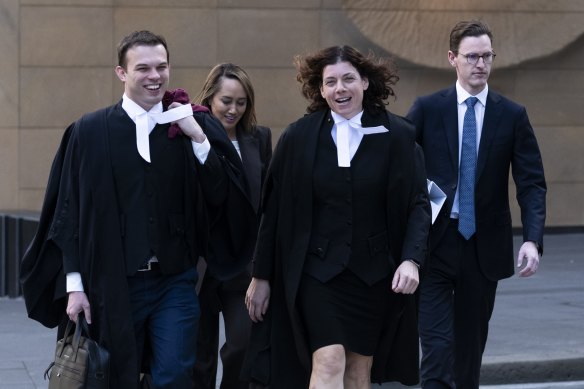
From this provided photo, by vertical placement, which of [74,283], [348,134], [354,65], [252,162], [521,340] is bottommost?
[521,340]

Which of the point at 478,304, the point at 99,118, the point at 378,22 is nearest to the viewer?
the point at 99,118

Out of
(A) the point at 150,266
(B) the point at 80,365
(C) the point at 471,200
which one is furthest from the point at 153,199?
(C) the point at 471,200

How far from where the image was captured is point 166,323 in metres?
5.32

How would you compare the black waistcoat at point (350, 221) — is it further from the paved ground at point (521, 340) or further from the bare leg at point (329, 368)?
the paved ground at point (521, 340)

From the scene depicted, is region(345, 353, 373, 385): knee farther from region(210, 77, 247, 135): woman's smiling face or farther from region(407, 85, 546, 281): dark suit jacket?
region(210, 77, 247, 135): woman's smiling face

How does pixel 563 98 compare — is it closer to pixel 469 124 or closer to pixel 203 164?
pixel 469 124

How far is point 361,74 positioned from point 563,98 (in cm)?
1025

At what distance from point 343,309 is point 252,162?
52.9 inches

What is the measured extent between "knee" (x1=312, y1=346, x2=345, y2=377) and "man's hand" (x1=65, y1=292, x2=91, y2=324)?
99 cm

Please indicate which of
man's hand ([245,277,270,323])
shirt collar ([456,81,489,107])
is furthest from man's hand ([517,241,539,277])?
man's hand ([245,277,270,323])

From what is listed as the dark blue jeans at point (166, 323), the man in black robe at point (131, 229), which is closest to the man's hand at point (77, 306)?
the man in black robe at point (131, 229)

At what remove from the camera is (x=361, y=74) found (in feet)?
18.5

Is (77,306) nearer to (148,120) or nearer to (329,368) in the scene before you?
(148,120)

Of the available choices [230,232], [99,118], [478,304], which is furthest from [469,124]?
[99,118]
